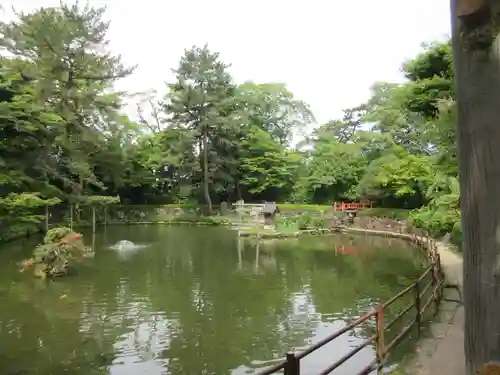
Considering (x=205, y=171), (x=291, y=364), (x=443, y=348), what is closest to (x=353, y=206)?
(x=205, y=171)

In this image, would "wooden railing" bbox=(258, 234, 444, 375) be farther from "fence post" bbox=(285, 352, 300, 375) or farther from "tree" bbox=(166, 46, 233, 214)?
"tree" bbox=(166, 46, 233, 214)

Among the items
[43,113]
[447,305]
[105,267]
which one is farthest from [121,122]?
[447,305]

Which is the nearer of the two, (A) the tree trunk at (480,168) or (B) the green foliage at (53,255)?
(A) the tree trunk at (480,168)

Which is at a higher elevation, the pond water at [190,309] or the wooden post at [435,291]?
the wooden post at [435,291]

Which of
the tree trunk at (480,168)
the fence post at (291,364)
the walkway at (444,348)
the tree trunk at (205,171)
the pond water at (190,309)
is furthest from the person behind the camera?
the tree trunk at (205,171)

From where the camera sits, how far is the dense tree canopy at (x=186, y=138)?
850 inches

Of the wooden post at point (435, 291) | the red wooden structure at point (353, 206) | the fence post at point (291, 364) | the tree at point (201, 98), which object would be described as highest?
the tree at point (201, 98)

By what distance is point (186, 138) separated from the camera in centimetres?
3625

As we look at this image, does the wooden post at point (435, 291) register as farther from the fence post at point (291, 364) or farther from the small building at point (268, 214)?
the small building at point (268, 214)

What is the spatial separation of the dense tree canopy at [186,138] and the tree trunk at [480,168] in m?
13.4

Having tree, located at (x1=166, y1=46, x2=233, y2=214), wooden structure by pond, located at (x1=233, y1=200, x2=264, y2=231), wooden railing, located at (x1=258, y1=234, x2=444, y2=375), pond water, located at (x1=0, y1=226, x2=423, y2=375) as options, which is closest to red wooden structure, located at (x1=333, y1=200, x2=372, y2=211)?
wooden structure by pond, located at (x1=233, y1=200, x2=264, y2=231)

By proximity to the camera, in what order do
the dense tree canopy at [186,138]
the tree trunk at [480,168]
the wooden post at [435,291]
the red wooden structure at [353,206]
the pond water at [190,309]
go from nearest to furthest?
1. the tree trunk at [480,168]
2. the pond water at [190,309]
3. the wooden post at [435,291]
4. the dense tree canopy at [186,138]
5. the red wooden structure at [353,206]

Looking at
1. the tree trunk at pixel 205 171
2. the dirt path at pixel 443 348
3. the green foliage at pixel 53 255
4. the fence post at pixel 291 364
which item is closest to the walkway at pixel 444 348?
the dirt path at pixel 443 348

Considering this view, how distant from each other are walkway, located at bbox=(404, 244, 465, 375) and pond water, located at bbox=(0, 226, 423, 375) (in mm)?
1007
